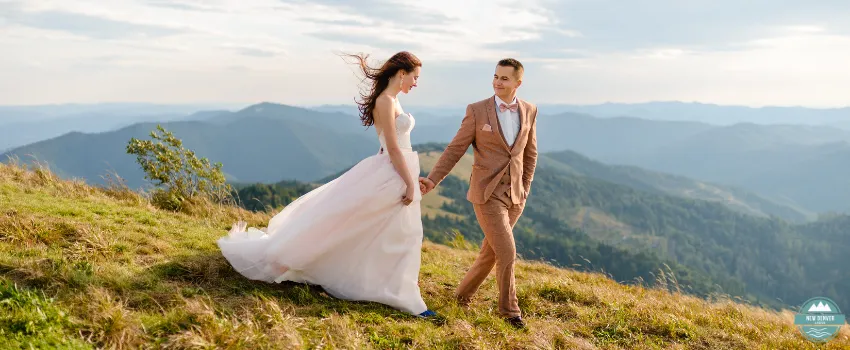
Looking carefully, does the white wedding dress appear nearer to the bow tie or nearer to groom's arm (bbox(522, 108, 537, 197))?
the bow tie

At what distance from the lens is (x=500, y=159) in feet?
18.9

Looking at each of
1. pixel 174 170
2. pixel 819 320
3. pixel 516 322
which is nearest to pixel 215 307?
pixel 516 322

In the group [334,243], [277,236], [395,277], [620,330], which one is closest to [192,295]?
[277,236]

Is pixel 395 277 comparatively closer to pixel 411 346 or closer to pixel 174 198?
pixel 411 346

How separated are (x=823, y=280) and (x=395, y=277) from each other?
629 feet

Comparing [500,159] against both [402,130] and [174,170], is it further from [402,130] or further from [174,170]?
[174,170]

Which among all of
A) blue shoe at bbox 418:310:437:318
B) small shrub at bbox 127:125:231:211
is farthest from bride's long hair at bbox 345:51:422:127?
small shrub at bbox 127:125:231:211

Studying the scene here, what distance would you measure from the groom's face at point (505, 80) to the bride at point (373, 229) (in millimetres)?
866

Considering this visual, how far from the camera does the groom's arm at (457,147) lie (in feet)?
19.1

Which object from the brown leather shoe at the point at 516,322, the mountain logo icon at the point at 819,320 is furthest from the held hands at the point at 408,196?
the mountain logo icon at the point at 819,320

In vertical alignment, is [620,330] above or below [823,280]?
above

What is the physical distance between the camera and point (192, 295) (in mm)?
5246

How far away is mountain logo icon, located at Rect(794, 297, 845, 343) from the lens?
269 inches

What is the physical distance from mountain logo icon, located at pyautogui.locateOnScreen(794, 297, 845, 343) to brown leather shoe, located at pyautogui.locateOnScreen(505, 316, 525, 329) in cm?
387
